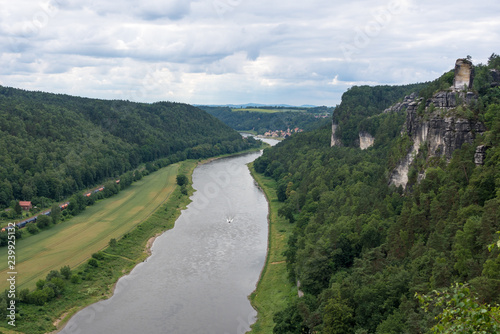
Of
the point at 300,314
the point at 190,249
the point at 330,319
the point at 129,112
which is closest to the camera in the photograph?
the point at 330,319

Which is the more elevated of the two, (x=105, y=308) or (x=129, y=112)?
(x=129, y=112)

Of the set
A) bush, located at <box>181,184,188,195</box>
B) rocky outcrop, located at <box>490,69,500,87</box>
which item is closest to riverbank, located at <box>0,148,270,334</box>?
bush, located at <box>181,184,188,195</box>

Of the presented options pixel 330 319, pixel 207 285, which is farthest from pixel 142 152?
pixel 330 319

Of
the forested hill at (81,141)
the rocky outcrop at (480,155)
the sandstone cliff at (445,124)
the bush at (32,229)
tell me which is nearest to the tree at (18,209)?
the forested hill at (81,141)

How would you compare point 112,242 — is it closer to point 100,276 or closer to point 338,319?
point 100,276

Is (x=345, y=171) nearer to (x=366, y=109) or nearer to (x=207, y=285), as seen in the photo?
(x=207, y=285)

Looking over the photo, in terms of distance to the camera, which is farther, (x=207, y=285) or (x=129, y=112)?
(x=129, y=112)

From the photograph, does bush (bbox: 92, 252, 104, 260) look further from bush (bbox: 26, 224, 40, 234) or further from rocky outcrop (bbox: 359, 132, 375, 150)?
rocky outcrop (bbox: 359, 132, 375, 150)

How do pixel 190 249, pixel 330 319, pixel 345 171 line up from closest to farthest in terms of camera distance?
pixel 330 319 → pixel 190 249 → pixel 345 171

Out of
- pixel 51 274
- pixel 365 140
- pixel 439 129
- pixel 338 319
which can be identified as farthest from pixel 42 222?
pixel 365 140
